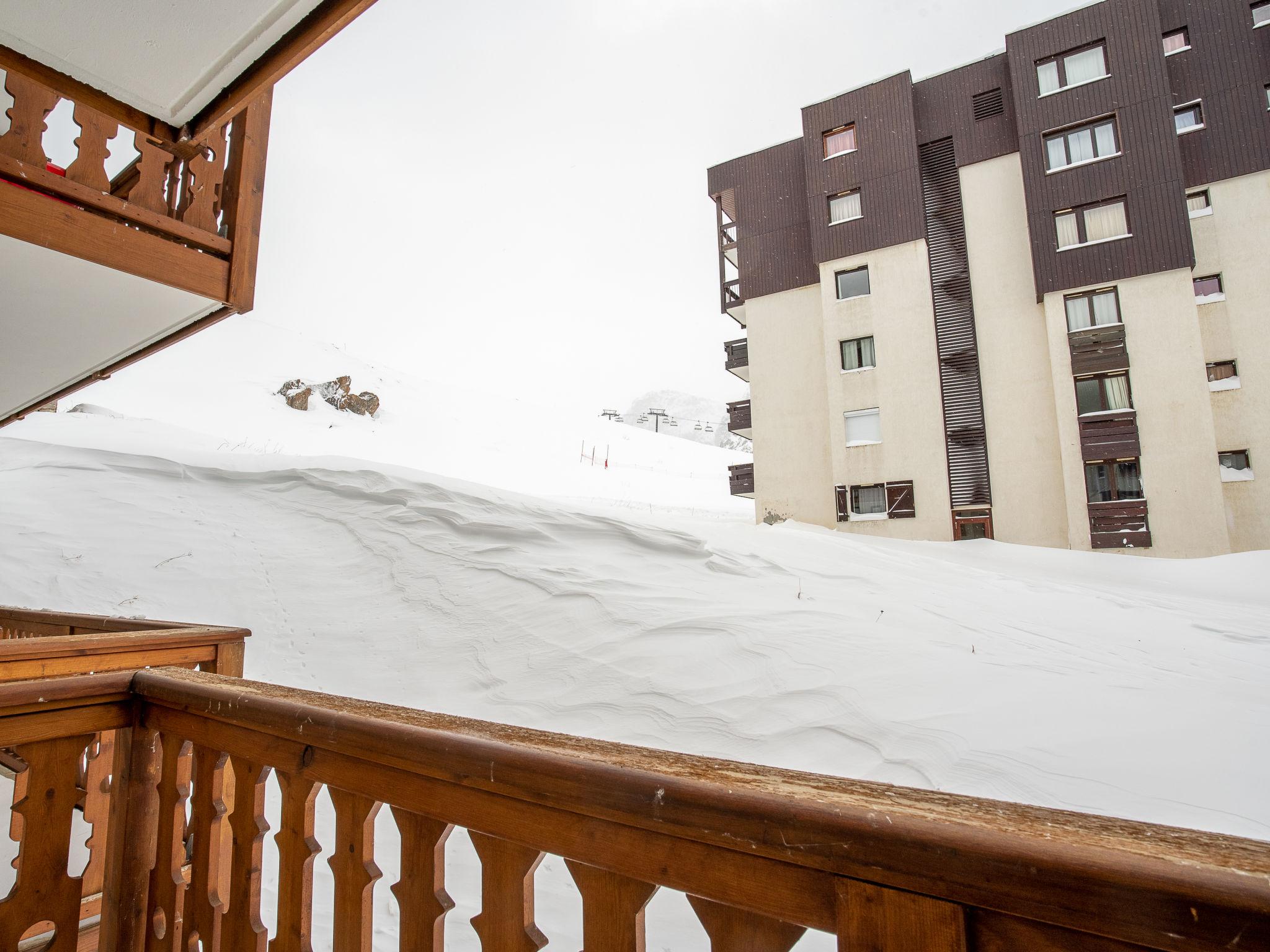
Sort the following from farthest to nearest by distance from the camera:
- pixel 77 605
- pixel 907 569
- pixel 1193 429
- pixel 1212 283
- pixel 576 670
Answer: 1. pixel 1212 283
2. pixel 1193 429
3. pixel 907 569
4. pixel 77 605
5. pixel 576 670

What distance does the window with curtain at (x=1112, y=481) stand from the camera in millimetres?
15180

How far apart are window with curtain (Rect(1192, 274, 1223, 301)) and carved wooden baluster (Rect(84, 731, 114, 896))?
21.0 metres

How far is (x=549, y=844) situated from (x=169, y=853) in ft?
4.96

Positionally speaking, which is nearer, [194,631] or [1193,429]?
[194,631]

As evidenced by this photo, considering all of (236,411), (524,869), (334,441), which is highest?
(236,411)

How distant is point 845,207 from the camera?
62.8 ft

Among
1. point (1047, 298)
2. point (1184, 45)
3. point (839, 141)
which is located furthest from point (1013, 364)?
point (1184, 45)

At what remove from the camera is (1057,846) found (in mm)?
695

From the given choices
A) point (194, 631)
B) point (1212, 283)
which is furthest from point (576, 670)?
point (1212, 283)

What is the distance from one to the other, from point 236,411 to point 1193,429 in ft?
117

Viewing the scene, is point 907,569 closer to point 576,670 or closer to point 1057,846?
point 576,670

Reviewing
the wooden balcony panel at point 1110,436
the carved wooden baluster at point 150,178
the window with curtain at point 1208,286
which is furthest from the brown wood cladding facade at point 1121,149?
the carved wooden baluster at point 150,178

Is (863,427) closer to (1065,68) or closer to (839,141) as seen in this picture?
(839,141)

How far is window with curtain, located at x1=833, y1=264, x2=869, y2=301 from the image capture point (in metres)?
18.8
